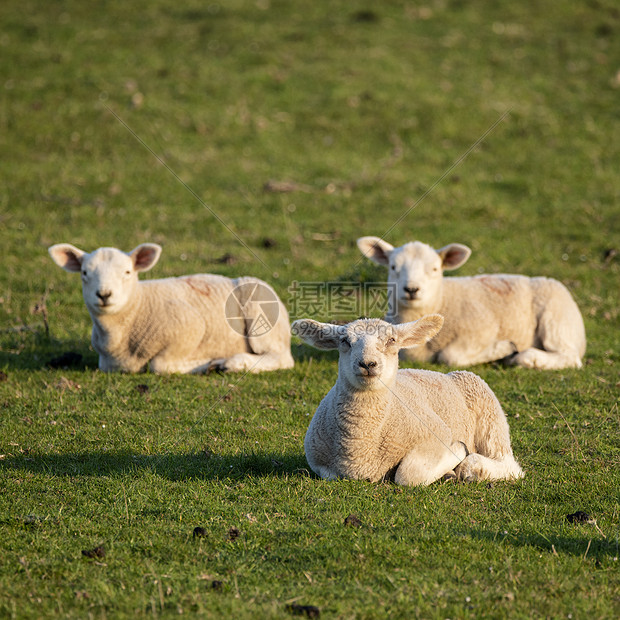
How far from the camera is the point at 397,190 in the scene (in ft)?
57.3

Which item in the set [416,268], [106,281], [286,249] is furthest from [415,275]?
[286,249]

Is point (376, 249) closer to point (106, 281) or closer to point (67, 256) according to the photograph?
point (106, 281)

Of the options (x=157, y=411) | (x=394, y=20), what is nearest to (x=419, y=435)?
(x=157, y=411)

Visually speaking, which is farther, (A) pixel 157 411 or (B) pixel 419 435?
(A) pixel 157 411

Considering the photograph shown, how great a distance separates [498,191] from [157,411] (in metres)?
10.9

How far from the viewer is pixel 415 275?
10.6 m

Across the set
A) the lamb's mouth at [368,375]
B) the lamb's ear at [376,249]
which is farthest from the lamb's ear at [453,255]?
the lamb's mouth at [368,375]

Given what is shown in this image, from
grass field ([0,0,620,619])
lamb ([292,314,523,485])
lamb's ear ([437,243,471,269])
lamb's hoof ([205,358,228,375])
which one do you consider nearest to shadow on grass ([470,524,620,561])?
grass field ([0,0,620,619])

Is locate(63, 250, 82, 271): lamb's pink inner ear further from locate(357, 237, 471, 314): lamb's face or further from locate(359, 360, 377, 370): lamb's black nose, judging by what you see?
locate(359, 360, 377, 370): lamb's black nose

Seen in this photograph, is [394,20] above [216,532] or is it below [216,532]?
above

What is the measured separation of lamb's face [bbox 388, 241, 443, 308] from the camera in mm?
10641

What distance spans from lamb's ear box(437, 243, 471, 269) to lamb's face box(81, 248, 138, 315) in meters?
3.79

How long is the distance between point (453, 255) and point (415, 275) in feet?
2.70

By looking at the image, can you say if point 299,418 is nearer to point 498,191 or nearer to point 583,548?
point 583,548
